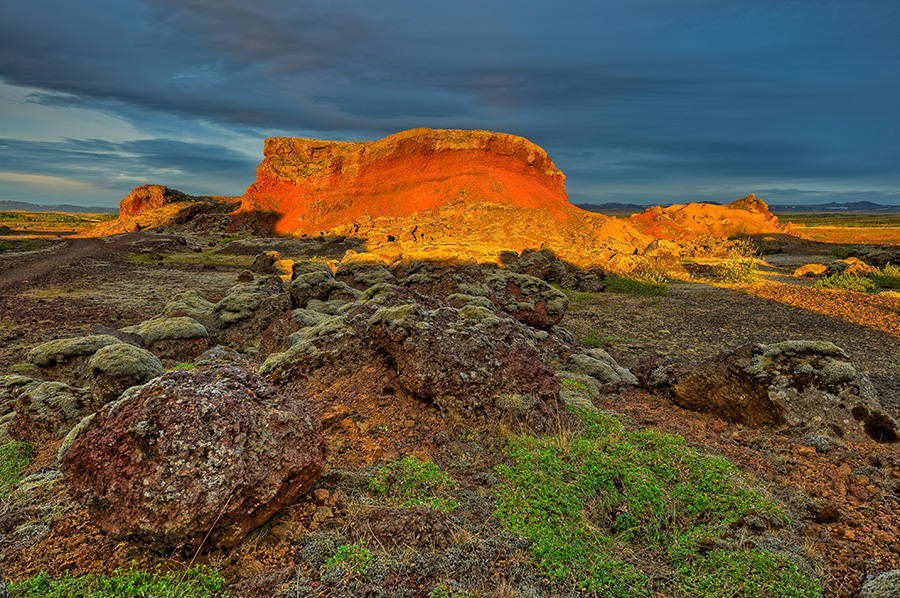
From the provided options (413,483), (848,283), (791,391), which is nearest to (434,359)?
(413,483)

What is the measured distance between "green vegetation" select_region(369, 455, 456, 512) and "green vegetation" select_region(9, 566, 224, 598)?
61.7 inches

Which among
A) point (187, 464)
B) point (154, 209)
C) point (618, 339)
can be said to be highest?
point (154, 209)

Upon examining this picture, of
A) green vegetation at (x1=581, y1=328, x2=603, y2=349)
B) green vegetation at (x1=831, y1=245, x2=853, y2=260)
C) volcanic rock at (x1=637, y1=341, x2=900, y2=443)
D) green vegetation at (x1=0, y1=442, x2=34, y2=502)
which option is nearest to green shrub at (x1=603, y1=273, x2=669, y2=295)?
green vegetation at (x1=581, y1=328, x2=603, y2=349)

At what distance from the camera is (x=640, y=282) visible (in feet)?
87.1

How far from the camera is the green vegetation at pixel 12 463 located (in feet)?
15.5

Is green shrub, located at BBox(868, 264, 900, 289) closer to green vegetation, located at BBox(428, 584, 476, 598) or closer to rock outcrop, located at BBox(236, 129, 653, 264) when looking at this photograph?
rock outcrop, located at BBox(236, 129, 653, 264)

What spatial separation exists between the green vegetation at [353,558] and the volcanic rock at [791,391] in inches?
225

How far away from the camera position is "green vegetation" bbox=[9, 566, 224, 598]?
9.70ft

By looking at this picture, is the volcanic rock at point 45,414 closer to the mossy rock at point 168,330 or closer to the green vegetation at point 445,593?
the mossy rock at point 168,330

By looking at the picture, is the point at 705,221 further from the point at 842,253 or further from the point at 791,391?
the point at 791,391

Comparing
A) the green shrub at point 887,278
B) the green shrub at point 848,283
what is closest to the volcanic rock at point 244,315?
the green shrub at point 848,283

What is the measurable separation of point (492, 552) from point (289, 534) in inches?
63.9

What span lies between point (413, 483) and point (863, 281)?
30.4 metres

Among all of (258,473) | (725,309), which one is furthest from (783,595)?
(725,309)
